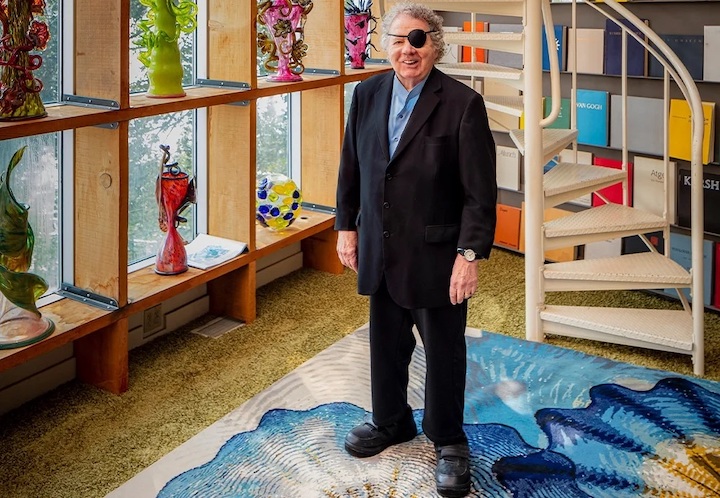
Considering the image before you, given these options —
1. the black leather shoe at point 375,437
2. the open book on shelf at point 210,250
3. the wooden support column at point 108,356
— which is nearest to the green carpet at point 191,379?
the wooden support column at point 108,356

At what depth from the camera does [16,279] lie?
2773mm

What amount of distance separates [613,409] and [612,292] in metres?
1.38

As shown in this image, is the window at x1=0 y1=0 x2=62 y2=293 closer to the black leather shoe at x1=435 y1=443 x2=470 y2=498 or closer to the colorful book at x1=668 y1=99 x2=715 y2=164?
the black leather shoe at x1=435 y1=443 x2=470 y2=498

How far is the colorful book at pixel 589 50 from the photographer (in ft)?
14.0

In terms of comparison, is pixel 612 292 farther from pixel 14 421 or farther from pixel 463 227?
pixel 14 421

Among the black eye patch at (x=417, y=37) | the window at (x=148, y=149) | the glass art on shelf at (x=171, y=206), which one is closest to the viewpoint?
the black eye patch at (x=417, y=37)

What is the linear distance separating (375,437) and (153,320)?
132 centimetres

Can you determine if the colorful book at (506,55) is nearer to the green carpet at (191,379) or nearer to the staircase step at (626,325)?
the green carpet at (191,379)

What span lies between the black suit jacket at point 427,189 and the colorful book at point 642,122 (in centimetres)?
199

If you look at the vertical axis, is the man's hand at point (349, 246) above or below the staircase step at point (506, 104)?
below

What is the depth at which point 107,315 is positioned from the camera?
306 cm

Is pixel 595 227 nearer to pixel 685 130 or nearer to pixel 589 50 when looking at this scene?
pixel 685 130

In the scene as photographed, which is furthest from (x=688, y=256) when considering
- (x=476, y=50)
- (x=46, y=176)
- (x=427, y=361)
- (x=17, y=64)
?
(x=17, y=64)

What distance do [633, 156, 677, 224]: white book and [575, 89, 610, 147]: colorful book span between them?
234mm
